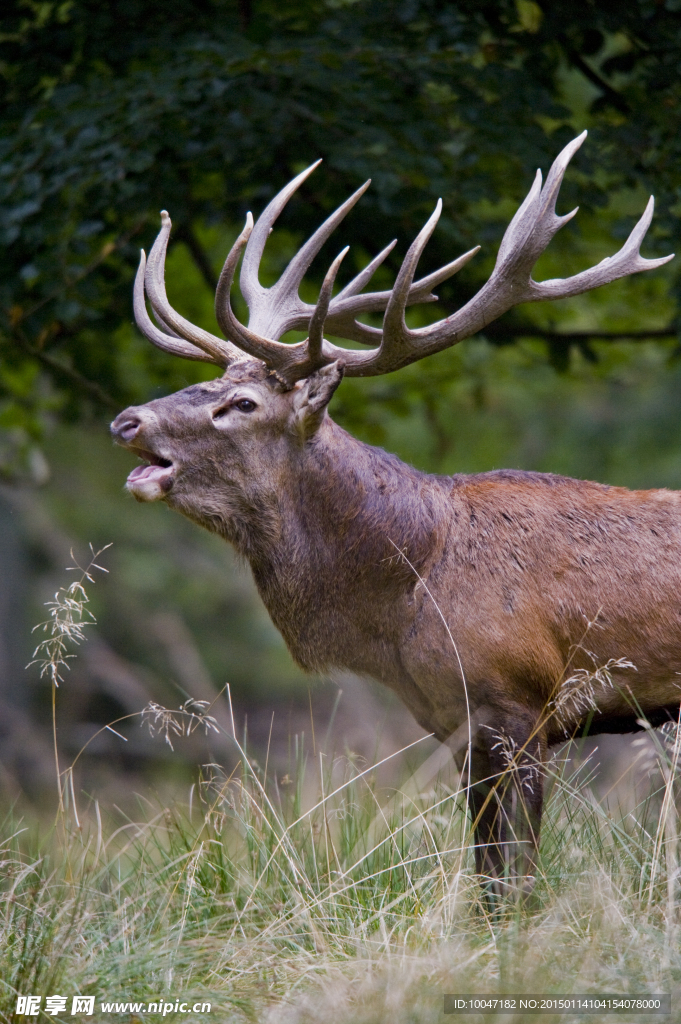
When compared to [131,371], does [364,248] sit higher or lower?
higher

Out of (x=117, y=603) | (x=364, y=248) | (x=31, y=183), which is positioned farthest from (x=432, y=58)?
(x=117, y=603)

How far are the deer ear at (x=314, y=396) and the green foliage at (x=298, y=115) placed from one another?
174cm

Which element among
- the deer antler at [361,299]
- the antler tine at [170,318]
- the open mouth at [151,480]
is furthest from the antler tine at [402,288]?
the open mouth at [151,480]

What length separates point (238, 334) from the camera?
423cm

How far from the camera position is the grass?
9.42 ft

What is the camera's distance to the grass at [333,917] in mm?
2871

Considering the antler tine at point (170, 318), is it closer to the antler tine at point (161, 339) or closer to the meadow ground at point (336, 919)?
the antler tine at point (161, 339)

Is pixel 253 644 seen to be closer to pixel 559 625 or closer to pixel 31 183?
pixel 31 183

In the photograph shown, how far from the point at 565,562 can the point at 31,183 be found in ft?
11.1

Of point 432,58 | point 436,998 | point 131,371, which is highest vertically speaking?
point 432,58

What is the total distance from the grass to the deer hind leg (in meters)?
0.09

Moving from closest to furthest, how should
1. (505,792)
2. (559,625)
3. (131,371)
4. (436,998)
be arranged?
(436,998) < (505,792) < (559,625) < (131,371)

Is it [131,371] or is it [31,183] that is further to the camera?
[131,371]

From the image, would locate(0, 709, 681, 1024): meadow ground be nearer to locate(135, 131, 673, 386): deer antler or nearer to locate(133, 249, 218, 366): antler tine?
locate(135, 131, 673, 386): deer antler
